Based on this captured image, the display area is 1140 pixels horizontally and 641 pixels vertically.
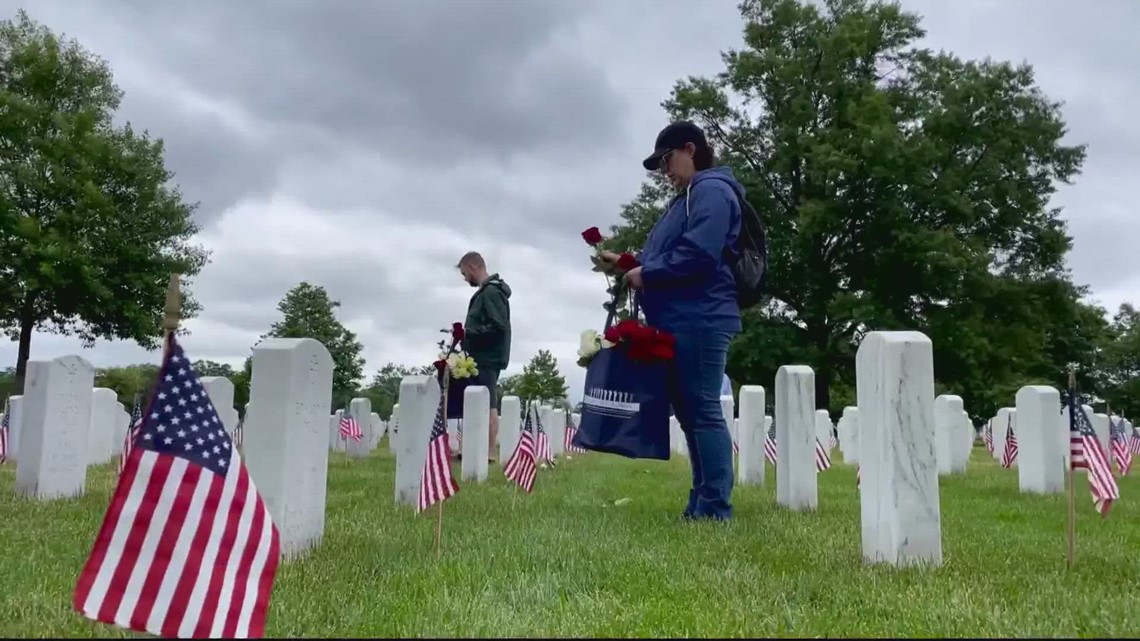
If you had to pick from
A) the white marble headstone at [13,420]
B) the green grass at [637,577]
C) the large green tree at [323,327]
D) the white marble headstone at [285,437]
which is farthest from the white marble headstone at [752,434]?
the large green tree at [323,327]

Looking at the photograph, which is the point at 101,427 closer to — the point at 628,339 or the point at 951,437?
the point at 628,339

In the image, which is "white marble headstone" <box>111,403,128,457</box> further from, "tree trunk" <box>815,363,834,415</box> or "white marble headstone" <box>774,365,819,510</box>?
"tree trunk" <box>815,363,834,415</box>

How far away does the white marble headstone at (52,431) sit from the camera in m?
6.42

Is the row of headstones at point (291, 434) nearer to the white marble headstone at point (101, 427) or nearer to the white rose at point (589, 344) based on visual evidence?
the white rose at point (589, 344)

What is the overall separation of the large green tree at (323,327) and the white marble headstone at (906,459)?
143ft

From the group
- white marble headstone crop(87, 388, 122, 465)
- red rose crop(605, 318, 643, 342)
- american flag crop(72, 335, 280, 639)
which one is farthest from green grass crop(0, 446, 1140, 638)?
white marble headstone crop(87, 388, 122, 465)

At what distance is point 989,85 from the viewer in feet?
88.0

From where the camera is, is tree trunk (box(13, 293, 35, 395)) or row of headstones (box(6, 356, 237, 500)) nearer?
row of headstones (box(6, 356, 237, 500))

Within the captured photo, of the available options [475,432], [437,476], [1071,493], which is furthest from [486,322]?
[1071,493]

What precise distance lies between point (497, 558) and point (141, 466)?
5.99ft

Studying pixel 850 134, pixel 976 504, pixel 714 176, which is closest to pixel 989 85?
pixel 850 134

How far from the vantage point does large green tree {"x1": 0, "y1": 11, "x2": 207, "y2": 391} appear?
24.3 meters

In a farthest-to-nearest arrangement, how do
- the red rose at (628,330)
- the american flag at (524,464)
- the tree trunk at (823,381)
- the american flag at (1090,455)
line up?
1. the tree trunk at (823,381)
2. the american flag at (524,464)
3. the red rose at (628,330)
4. the american flag at (1090,455)

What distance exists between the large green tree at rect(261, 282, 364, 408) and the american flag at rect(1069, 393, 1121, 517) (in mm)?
43123
